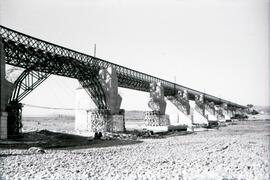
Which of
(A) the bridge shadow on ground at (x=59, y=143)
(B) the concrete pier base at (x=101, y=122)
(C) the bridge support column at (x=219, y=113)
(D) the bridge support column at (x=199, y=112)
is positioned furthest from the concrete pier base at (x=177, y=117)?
(A) the bridge shadow on ground at (x=59, y=143)

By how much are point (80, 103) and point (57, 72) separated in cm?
808

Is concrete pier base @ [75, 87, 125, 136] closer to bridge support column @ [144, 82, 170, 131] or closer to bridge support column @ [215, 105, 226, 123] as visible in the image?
bridge support column @ [144, 82, 170, 131]

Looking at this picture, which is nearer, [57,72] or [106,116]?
[57,72]

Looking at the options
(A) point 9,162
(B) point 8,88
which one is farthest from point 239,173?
(B) point 8,88

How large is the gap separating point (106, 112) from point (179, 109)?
2475 centimetres

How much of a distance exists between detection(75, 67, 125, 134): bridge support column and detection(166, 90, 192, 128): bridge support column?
21906 mm

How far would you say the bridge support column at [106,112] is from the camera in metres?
34.0

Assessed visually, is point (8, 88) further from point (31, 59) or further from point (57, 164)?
point (57, 164)

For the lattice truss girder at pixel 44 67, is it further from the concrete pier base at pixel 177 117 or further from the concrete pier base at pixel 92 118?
the concrete pier base at pixel 177 117

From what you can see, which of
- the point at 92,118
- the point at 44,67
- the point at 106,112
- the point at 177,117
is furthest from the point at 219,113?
the point at 44,67

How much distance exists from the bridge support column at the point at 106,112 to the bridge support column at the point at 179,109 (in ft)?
71.9

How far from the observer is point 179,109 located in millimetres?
55562

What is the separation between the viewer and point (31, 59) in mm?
25812

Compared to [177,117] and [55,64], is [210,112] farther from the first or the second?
[55,64]
